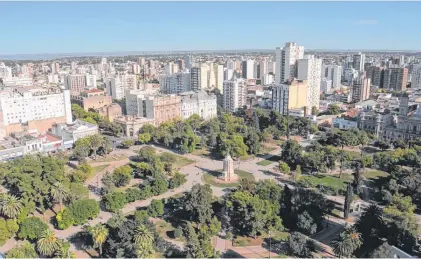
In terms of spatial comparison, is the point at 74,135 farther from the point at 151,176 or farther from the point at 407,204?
the point at 407,204

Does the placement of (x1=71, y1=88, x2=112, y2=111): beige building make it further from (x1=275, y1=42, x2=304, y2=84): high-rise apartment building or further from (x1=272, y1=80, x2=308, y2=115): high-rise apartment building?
(x1=275, y1=42, x2=304, y2=84): high-rise apartment building

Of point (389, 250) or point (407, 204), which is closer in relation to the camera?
point (389, 250)

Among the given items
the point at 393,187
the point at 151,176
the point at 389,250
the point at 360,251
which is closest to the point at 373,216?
the point at 360,251

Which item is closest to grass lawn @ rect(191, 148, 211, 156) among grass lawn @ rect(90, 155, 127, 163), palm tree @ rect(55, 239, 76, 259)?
grass lawn @ rect(90, 155, 127, 163)

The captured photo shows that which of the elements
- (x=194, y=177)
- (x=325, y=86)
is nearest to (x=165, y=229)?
(x=194, y=177)

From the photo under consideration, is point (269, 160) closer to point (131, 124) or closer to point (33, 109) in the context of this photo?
point (131, 124)

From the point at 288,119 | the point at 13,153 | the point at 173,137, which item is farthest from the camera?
the point at 288,119
